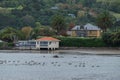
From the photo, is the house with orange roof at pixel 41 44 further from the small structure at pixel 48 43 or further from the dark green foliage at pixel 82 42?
the dark green foliage at pixel 82 42

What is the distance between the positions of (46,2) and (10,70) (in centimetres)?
12822

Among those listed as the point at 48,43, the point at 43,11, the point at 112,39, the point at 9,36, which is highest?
the point at 43,11

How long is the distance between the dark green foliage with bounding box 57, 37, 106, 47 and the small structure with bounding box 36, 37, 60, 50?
67.2 inches

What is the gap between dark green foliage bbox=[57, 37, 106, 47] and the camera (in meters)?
115

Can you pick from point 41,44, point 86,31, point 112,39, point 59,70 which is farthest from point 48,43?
point 59,70

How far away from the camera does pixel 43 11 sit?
577 ft

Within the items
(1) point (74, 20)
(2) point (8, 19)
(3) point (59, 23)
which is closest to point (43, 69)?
(3) point (59, 23)

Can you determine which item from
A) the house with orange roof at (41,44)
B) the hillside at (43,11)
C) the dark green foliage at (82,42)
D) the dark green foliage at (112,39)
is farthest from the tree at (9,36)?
the hillside at (43,11)

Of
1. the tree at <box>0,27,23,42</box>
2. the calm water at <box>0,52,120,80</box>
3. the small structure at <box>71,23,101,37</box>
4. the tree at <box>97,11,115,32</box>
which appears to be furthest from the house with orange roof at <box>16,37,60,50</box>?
the calm water at <box>0,52,120,80</box>

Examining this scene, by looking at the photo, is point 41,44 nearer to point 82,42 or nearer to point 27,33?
point 82,42

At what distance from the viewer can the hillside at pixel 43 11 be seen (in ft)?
531

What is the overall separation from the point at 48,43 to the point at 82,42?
6.28m

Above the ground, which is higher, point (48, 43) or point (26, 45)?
point (48, 43)

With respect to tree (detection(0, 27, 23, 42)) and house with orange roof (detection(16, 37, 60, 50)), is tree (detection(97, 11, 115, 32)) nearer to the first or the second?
house with orange roof (detection(16, 37, 60, 50))
